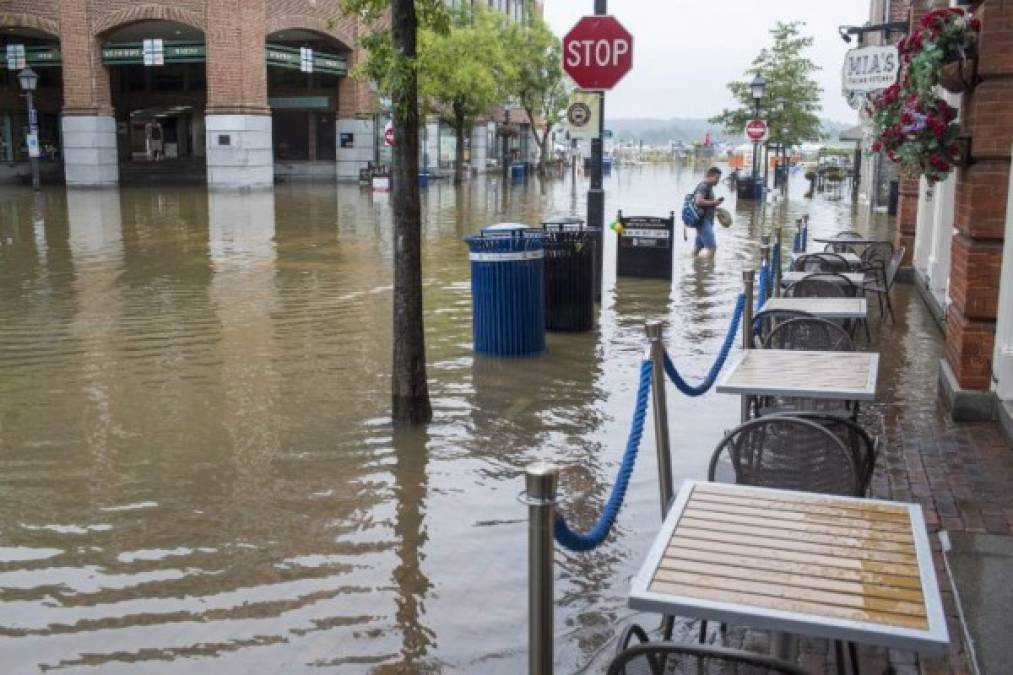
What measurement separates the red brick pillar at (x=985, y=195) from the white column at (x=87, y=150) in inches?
1617

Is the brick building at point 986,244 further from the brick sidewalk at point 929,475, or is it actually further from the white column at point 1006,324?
the brick sidewalk at point 929,475

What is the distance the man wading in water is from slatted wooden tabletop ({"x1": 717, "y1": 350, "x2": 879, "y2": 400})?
12.1 m

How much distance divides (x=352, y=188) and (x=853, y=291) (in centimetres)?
3640

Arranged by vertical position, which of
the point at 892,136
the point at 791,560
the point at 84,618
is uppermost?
the point at 892,136

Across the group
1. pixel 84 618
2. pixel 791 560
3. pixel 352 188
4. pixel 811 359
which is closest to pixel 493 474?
pixel 811 359

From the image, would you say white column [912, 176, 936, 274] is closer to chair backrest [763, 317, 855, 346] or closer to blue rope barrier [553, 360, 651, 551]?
chair backrest [763, 317, 855, 346]

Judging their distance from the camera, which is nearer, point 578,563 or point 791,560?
point 791,560

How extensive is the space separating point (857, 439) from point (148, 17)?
43917mm

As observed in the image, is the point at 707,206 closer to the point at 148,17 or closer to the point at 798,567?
the point at 798,567

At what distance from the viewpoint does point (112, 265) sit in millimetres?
17547

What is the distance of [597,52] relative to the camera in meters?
12.3

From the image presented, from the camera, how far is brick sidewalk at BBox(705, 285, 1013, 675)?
427cm

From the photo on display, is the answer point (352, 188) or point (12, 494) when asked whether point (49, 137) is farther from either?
point (12, 494)

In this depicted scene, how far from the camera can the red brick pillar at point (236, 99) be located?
1652 inches
